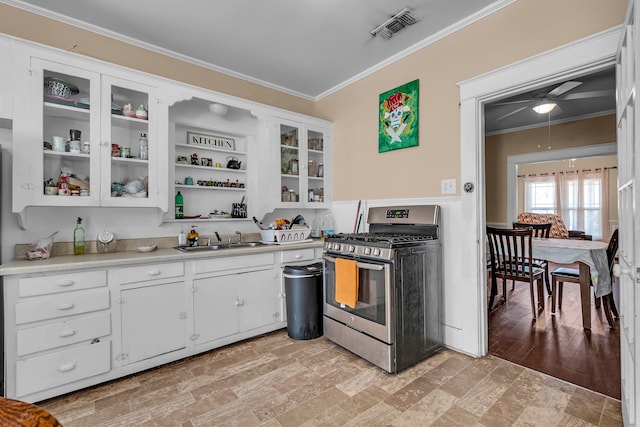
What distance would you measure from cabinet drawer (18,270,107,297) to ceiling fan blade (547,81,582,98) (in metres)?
4.31

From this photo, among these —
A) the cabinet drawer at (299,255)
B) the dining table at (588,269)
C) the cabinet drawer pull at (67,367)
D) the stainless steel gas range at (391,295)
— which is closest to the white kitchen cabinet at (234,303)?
the cabinet drawer at (299,255)

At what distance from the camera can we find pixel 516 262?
10.7ft

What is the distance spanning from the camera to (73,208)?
2.39 m

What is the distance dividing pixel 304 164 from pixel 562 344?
2944 millimetres

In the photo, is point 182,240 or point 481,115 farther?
point 182,240

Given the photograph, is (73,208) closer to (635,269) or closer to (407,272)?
(407,272)

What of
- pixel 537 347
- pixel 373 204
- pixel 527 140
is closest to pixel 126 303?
pixel 373 204

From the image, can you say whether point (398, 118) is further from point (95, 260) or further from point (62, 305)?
point (62, 305)

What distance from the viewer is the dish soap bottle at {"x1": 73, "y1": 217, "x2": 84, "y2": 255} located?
7.76ft

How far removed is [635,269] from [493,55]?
5.91 feet

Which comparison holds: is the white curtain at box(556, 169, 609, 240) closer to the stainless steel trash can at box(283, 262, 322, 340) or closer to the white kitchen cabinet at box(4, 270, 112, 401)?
the stainless steel trash can at box(283, 262, 322, 340)

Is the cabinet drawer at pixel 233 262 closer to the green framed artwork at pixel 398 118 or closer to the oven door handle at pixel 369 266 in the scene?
the oven door handle at pixel 369 266

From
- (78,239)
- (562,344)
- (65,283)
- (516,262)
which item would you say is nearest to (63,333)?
(65,283)

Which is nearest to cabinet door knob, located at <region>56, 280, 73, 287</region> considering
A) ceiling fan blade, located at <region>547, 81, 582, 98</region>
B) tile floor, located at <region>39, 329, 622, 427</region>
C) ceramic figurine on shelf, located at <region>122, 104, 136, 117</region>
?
tile floor, located at <region>39, 329, 622, 427</region>
